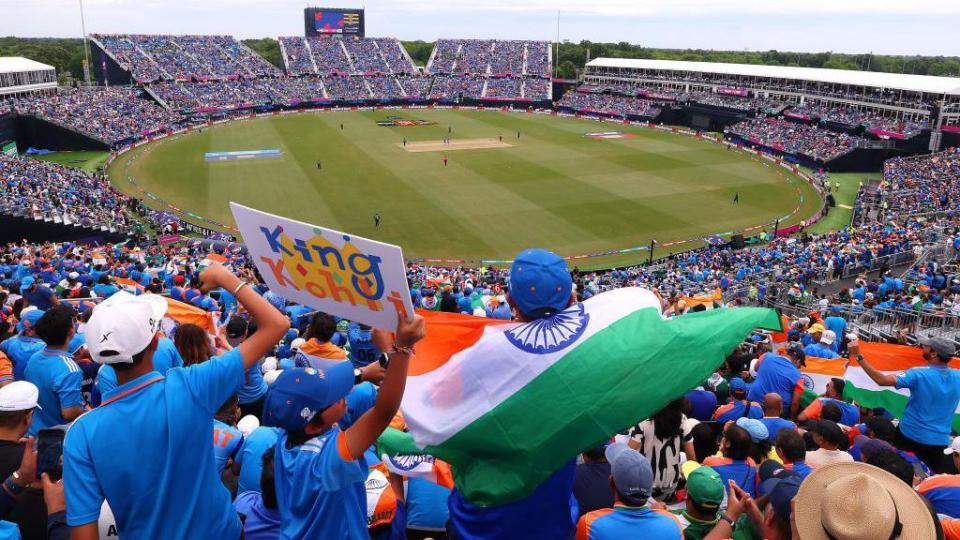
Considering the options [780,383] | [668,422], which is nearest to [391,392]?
[668,422]

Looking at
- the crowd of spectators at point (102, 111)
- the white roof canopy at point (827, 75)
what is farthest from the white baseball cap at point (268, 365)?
the white roof canopy at point (827, 75)

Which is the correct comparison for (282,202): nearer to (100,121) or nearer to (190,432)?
(100,121)

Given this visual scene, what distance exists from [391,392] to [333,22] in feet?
357

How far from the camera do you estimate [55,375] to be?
5953 millimetres

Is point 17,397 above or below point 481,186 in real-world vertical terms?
above

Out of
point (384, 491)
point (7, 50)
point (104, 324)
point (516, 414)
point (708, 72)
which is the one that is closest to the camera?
point (104, 324)

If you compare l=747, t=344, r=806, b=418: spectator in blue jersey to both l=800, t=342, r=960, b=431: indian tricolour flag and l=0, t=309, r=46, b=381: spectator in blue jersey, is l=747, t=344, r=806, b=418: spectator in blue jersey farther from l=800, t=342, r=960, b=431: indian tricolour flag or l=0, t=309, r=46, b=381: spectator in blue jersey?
l=0, t=309, r=46, b=381: spectator in blue jersey

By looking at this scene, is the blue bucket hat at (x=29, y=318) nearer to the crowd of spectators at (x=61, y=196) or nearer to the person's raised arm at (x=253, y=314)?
the person's raised arm at (x=253, y=314)

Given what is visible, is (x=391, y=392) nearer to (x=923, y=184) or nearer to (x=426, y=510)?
(x=426, y=510)

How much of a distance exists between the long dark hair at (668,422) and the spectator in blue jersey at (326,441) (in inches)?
104

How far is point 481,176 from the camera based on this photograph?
4425 centimetres

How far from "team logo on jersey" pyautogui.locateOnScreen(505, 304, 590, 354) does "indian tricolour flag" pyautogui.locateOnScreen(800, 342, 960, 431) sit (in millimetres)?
6622

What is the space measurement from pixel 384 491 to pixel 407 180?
3939 centimetres

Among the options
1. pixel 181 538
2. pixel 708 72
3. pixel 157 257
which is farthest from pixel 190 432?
pixel 708 72
